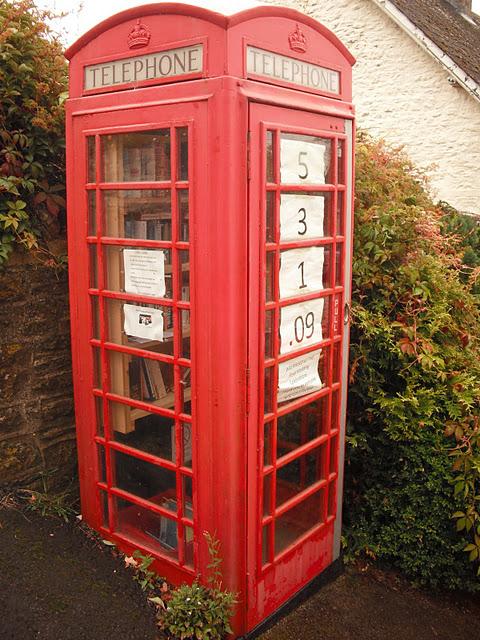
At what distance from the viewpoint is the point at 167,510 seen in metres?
3.42

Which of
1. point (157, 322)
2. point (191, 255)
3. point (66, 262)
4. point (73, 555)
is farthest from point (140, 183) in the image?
point (73, 555)

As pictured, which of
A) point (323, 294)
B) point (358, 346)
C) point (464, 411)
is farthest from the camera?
point (358, 346)

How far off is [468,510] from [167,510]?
5.80 feet

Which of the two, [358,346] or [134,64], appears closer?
[134,64]

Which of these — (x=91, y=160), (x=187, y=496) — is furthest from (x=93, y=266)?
(x=187, y=496)

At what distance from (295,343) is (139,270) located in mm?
928

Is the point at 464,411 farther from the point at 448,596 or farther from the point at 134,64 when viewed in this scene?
the point at 134,64

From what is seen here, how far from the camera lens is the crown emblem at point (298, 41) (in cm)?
310

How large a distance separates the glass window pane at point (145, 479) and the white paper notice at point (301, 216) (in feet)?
4.89

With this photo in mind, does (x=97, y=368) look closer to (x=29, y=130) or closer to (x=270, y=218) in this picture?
(x=270, y=218)

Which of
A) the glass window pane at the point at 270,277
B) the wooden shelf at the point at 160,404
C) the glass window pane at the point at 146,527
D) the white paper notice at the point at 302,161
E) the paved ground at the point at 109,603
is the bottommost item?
the paved ground at the point at 109,603

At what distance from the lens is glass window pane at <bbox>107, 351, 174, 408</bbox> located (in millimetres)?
3459

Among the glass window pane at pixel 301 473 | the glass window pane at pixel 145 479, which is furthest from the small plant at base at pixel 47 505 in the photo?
the glass window pane at pixel 301 473

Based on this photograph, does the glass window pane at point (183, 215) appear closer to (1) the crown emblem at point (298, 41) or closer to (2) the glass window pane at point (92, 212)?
(2) the glass window pane at point (92, 212)
